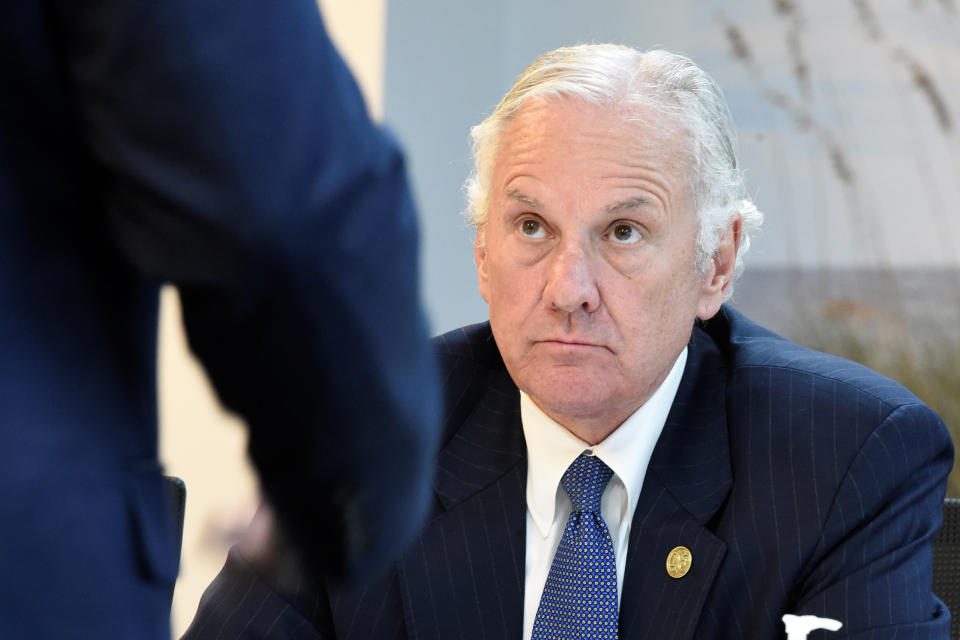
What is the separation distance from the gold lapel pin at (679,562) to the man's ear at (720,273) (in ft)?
1.24

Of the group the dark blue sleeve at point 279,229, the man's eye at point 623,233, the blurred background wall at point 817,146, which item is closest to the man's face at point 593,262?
the man's eye at point 623,233

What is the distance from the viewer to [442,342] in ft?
6.48

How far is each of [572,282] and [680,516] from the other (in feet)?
1.19

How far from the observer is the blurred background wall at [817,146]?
3916 mm

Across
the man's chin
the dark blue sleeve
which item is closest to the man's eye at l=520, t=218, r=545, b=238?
the man's chin

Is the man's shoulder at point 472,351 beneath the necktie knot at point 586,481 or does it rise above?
above

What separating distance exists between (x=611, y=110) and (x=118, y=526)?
1325mm

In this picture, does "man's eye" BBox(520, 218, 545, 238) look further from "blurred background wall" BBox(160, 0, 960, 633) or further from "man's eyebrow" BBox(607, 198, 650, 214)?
"blurred background wall" BBox(160, 0, 960, 633)

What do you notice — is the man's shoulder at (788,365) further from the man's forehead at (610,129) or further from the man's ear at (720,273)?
the man's forehead at (610,129)

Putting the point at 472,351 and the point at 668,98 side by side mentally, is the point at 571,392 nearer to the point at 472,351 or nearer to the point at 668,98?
the point at 472,351

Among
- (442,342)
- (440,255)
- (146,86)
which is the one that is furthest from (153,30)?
(440,255)

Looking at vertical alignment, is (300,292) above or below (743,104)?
below

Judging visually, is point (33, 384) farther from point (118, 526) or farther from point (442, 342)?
point (442, 342)

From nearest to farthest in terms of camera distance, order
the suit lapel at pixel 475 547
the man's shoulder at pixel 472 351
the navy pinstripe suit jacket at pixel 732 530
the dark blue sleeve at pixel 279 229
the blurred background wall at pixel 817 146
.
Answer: the dark blue sleeve at pixel 279 229 → the navy pinstripe suit jacket at pixel 732 530 → the suit lapel at pixel 475 547 → the man's shoulder at pixel 472 351 → the blurred background wall at pixel 817 146
